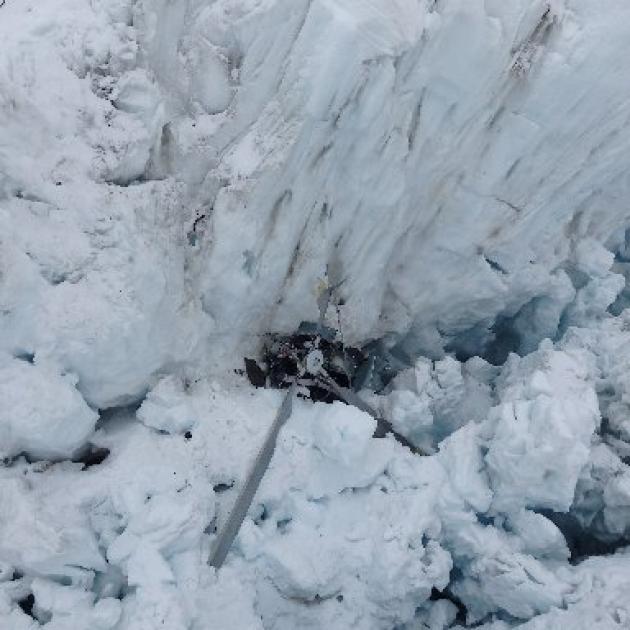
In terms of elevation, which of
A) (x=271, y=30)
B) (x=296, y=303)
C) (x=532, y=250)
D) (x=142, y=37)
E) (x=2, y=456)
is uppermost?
(x=271, y=30)

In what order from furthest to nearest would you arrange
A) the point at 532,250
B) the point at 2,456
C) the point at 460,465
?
the point at 532,250, the point at 460,465, the point at 2,456

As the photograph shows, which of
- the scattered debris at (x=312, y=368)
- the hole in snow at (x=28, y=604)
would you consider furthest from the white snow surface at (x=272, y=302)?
the scattered debris at (x=312, y=368)

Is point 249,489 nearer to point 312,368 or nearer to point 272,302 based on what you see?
point 312,368

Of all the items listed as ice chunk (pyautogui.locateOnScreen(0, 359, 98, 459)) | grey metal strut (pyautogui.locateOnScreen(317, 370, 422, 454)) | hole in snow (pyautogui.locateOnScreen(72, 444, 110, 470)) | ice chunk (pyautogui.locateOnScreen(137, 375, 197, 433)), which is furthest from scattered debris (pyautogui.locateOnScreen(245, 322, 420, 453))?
ice chunk (pyautogui.locateOnScreen(0, 359, 98, 459))

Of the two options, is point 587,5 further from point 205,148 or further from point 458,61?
point 205,148

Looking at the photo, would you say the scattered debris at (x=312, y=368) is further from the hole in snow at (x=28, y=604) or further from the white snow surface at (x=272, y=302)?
the hole in snow at (x=28, y=604)

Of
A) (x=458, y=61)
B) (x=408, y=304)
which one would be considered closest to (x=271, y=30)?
(x=458, y=61)
